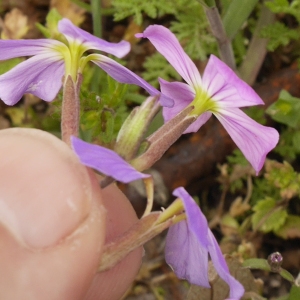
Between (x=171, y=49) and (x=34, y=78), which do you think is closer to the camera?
(x=171, y=49)

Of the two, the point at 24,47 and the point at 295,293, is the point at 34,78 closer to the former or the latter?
the point at 24,47

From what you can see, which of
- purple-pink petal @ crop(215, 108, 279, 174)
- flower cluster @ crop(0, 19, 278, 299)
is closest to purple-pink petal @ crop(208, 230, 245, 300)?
flower cluster @ crop(0, 19, 278, 299)

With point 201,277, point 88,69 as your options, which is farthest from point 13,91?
point 88,69

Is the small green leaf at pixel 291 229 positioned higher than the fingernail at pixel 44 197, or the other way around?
the fingernail at pixel 44 197

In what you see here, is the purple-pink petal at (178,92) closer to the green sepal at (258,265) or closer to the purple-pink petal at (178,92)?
the purple-pink petal at (178,92)

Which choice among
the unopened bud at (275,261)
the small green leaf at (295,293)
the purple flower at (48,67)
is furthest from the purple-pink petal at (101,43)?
the small green leaf at (295,293)

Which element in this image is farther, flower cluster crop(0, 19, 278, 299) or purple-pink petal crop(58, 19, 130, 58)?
flower cluster crop(0, 19, 278, 299)

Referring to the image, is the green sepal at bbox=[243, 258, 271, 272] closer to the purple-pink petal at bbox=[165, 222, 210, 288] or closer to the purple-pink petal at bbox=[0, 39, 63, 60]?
the purple-pink petal at bbox=[165, 222, 210, 288]

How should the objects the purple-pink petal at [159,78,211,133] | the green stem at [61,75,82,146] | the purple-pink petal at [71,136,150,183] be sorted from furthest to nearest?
the purple-pink petal at [159,78,211,133]
the green stem at [61,75,82,146]
the purple-pink petal at [71,136,150,183]

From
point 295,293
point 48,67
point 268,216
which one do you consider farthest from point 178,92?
point 268,216
